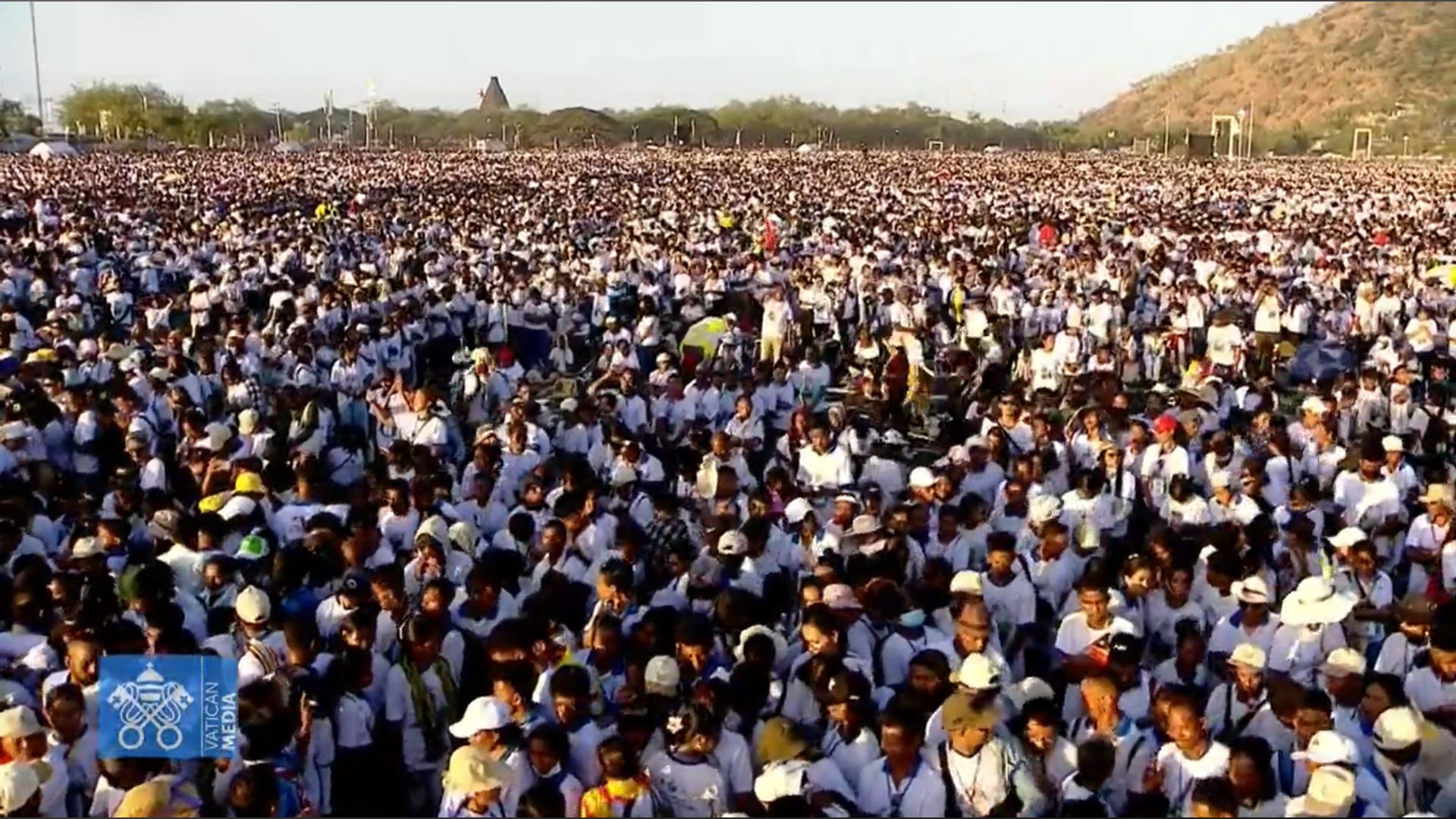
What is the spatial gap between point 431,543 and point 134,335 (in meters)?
6.33

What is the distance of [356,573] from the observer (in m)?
5.38

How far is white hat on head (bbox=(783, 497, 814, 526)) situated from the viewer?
6.21m

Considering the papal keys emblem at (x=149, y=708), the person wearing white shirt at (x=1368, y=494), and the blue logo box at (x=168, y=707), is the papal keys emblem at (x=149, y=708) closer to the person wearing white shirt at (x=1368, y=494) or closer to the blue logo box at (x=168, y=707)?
the blue logo box at (x=168, y=707)

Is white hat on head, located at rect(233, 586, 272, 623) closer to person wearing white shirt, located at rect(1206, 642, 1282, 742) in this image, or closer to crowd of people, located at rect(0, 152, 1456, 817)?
crowd of people, located at rect(0, 152, 1456, 817)

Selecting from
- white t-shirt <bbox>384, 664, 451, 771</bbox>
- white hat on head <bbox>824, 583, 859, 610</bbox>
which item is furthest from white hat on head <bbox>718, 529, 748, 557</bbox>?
white t-shirt <bbox>384, 664, 451, 771</bbox>

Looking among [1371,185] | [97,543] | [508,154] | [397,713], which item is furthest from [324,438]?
[508,154]

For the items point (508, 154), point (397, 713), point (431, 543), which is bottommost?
point (397, 713)

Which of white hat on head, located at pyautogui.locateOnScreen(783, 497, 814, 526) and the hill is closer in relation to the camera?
white hat on head, located at pyautogui.locateOnScreen(783, 497, 814, 526)

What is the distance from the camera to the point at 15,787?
3.59 metres

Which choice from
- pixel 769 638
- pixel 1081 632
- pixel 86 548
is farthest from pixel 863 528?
pixel 86 548

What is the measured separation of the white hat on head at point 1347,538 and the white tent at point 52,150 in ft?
139

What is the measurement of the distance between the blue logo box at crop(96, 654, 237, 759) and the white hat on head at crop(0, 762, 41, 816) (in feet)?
0.76

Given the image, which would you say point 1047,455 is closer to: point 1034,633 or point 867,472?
point 867,472

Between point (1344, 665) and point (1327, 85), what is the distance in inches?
3795
